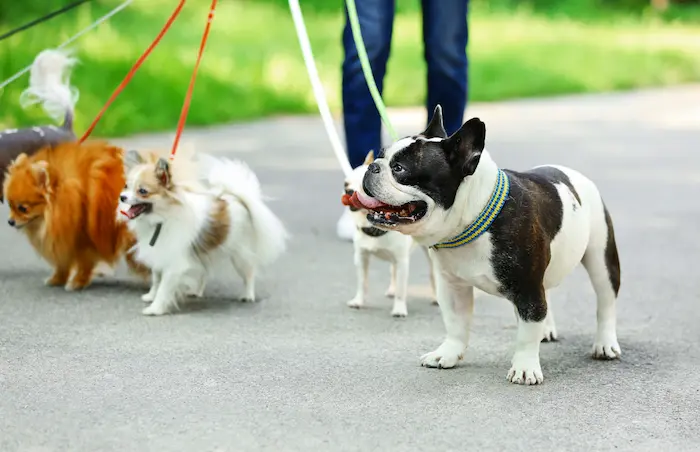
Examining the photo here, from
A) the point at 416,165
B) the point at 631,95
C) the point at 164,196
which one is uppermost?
the point at 416,165

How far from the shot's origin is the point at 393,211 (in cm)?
380

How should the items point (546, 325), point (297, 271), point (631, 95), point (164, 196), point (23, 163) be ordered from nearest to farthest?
point (546, 325), point (164, 196), point (23, 163), point (297, 271), point (631, 95)

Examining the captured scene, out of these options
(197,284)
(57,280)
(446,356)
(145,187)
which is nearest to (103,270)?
(57,280)

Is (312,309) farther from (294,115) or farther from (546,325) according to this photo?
(294,115)

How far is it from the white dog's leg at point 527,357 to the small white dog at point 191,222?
68.2 inches

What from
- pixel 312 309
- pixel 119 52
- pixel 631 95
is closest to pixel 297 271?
pixel 312 309

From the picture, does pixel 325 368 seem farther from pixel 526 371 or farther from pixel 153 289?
pixel 153 289

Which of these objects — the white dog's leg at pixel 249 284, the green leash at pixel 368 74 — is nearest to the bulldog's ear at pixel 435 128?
the green leash at pixel 368 74

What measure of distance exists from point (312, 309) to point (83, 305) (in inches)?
40.9

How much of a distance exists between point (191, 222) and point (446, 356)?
1485mm

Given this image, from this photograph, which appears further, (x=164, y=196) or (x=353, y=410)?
(x=164, y=196)

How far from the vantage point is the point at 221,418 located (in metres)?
3.58

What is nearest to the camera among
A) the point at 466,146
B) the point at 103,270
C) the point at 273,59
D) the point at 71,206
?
the point at 466,146

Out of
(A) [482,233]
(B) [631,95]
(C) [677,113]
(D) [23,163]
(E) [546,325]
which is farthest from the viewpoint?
(B) [631,95]
